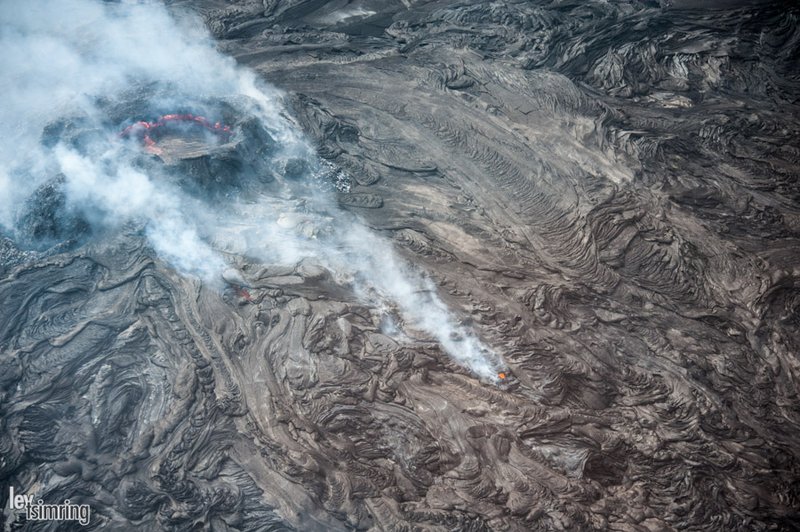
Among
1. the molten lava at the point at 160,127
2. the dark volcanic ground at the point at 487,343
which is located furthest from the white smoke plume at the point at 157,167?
the dark volcanic ground at the point at 487,343

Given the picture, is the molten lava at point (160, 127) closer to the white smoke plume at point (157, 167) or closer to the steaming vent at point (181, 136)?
the steaming vent at point (181, 136)

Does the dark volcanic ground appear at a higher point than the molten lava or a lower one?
lower

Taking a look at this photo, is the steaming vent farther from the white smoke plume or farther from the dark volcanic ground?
the dark volcanic ground

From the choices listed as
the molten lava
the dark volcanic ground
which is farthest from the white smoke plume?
the dark volcanic ground

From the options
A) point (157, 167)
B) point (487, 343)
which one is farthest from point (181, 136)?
point (487, 343)

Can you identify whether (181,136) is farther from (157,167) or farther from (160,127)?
(157,167)

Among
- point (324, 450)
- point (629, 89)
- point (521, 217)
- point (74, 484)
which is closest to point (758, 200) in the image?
point (629, 89)
